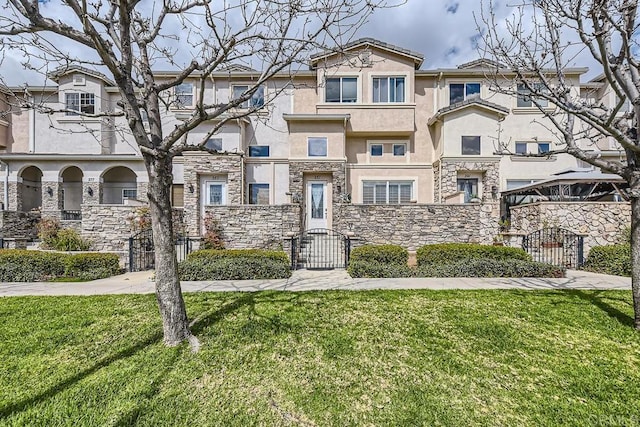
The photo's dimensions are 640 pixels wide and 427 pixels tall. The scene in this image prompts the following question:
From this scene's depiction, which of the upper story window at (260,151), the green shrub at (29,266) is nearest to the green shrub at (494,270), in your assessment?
the green shrub at (29,266)

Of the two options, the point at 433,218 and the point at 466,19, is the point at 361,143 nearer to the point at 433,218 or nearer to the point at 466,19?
the point at 433,218

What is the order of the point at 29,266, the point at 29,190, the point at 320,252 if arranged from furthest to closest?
the point at 29,190 → the point at 320,252 → the point at 29,266

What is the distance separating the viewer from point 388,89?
16.5 metres

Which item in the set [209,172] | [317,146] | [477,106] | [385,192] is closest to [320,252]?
[317,146]

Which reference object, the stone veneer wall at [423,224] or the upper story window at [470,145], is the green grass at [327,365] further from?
the upper story window at [470,145]

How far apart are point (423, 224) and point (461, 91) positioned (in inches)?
371

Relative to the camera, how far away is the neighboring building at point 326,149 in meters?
15.4

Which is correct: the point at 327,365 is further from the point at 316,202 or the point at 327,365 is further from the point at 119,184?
the point at 119,184

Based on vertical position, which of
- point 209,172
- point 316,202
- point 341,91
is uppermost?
point 341,91

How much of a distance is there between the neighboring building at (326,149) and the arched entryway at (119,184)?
6 cm

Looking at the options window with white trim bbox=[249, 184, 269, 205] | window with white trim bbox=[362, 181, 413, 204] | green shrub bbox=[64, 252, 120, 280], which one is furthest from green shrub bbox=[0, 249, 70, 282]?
window with white trim bbox=[362, 181, 413, 204]

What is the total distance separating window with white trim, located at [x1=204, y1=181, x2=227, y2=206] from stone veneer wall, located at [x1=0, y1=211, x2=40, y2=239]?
28.5ft

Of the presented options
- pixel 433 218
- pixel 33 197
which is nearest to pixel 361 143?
pixel 433 218

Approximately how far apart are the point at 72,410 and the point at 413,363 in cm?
368
